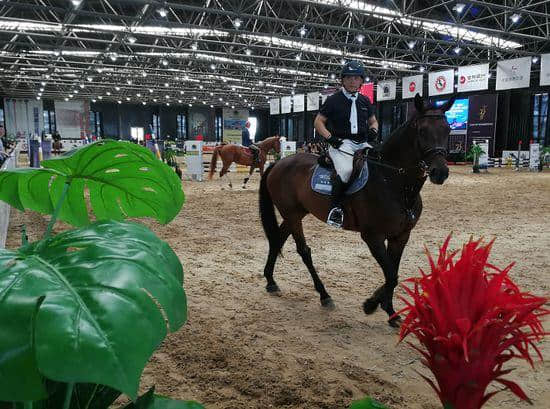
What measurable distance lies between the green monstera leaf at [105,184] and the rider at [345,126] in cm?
247

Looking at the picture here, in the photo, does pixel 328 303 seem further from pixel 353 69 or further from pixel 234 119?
pixel 234 119

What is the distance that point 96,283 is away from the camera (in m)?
0.41

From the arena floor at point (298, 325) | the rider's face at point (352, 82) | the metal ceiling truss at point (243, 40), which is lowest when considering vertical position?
the arena floor at point (298, 325)

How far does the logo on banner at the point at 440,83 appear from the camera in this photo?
55.9 feet

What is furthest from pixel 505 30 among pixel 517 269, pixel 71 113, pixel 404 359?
pixel 71 113

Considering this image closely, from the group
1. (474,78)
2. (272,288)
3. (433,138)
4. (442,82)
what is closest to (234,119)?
(442,82)

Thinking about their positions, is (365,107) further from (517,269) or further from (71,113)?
(71,113)

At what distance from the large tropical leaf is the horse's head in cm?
252

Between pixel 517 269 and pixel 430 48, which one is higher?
pixel 430 48

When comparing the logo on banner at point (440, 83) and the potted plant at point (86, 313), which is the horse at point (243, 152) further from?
the potted plant at point (86, 313)

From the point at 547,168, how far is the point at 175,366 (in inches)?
835

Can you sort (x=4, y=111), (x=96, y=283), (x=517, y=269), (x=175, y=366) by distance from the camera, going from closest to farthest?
(x=96, y=283) < (x=175, y=366) < (x=517, y=269) < (x=4, y=111)

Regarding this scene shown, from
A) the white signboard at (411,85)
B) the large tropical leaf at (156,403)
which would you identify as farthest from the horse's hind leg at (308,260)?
the white signboard at (411,85)

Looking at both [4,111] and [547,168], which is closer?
[547,168]
